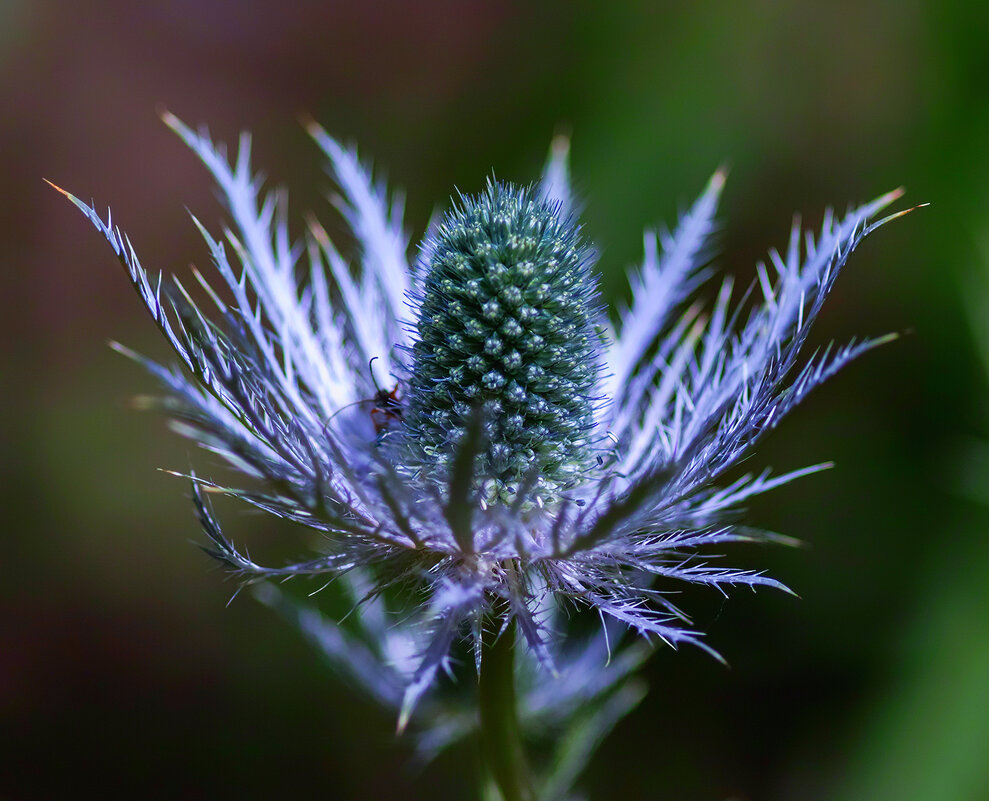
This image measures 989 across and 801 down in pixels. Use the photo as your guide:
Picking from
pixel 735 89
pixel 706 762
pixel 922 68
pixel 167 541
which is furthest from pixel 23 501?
pixel 922 68

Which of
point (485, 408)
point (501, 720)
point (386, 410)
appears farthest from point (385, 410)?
point (501, 720)

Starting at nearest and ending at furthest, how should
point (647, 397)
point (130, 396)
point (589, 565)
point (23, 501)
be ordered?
point (589, 565) < point (647, 397) < point (23, 501) < point (130, 396)

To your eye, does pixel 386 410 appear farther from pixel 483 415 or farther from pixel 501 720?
pixel 501 720

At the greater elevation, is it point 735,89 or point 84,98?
point 84,98

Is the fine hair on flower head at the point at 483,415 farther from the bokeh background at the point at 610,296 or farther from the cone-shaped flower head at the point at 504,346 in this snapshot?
the bokeh background at the point at 610,296

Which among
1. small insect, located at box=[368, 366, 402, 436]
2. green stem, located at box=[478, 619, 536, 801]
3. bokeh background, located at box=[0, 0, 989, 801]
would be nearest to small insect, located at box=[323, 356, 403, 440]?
small insect, located at box=[368, 366, 402, 436]

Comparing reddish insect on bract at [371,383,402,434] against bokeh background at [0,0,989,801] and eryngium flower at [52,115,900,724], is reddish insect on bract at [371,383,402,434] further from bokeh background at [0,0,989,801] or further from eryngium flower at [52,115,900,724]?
bokeh background at [0,0,989,801]

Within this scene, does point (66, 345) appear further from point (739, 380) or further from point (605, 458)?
point (739, 380)

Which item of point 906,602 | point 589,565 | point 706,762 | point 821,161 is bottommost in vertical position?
point 706,762
